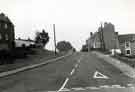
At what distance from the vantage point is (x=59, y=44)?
504ft

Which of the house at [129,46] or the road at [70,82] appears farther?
the house at [129,46]

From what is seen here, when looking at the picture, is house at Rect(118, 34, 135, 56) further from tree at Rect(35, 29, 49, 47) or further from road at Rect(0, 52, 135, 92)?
road at Rect(0, 52, 135, 92)

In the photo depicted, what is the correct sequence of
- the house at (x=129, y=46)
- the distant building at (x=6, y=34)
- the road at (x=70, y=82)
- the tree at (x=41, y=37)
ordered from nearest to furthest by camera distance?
1. the road at (x=70, y=82)
2. the distant building at (x=6, y=34)
3. the house at (x=129, y=46)
4. the tree at (x=41, y=37)

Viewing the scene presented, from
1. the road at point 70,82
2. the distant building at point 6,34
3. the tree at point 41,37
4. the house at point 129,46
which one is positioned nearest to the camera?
the road at point 70,82

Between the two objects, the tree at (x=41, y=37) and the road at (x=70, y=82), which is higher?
the tree at (x=41, y=37)

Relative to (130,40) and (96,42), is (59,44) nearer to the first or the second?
(96,42)

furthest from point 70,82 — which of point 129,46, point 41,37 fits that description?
point 41,37

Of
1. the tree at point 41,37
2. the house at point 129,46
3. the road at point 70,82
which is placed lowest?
the road at point 70,82

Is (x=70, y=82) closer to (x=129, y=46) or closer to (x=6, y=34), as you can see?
(x=6, y=34)

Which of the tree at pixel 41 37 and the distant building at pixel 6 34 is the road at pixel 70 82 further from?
the tree at pixel 41 37

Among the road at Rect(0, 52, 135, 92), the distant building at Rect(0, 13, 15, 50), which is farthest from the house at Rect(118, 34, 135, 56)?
the road at Rect(0, 52, 135, 92)

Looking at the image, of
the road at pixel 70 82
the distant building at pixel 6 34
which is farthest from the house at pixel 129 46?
the road at pixel 70 82

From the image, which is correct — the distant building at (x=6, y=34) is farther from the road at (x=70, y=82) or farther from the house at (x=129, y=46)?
the house at (x=129, y=46)

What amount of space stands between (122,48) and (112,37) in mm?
15944
